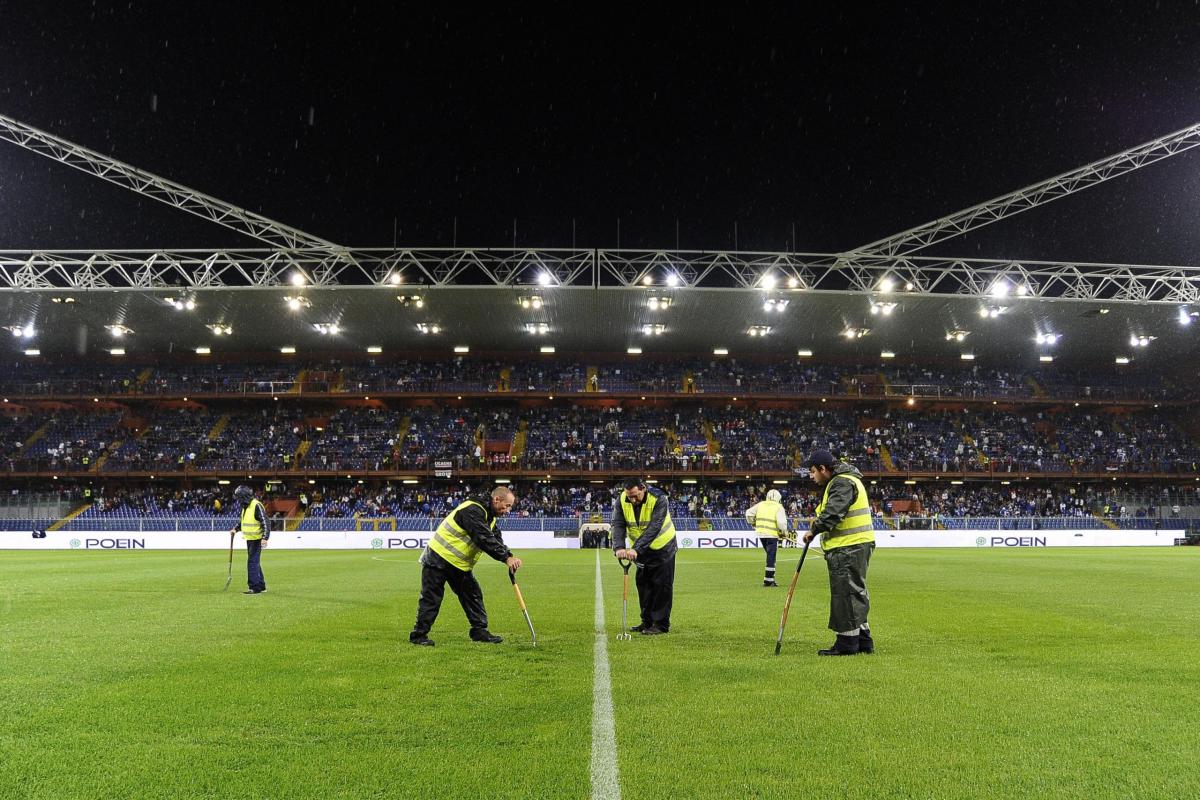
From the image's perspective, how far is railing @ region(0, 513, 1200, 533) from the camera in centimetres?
3978

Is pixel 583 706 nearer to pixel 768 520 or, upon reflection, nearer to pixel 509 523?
pixel 768 520

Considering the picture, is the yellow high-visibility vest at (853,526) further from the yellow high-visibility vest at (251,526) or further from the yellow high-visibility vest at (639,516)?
the yellow high-visibility vest at (251,526)

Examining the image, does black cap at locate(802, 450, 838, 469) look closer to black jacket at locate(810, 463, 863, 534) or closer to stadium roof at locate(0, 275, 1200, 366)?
black jacket at locate(810, 463, 863, 534)

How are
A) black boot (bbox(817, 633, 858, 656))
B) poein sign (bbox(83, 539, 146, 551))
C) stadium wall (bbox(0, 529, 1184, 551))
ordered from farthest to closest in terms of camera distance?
stadium wall (bbox(0, 529, 1184, 551)), poein sign (bbox(83, 539, 146, 551)), black boot (bbox(817, 633, 858, 656))

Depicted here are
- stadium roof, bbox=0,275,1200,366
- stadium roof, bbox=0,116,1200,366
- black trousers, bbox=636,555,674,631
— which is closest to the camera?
black trousers, bbox=636,555,674,631

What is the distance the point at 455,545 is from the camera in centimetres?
899

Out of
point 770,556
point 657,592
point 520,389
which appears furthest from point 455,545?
point 520,389

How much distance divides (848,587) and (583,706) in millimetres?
3395

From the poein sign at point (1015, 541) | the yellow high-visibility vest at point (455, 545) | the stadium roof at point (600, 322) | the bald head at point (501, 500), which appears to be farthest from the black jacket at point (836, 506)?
the poein sign at point (1015, 541)

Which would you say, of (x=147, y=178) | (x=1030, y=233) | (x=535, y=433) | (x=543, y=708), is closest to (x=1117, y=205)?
(x=1030, y=233)

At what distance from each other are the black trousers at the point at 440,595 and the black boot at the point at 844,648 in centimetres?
364

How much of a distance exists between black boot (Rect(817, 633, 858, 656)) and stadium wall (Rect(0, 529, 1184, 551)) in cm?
3164

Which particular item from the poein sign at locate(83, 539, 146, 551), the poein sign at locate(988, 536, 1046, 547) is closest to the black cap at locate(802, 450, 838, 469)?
the poein sign at locate(988, 536, 1046, 547)

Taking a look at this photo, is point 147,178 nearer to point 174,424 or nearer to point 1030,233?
point 174,424
